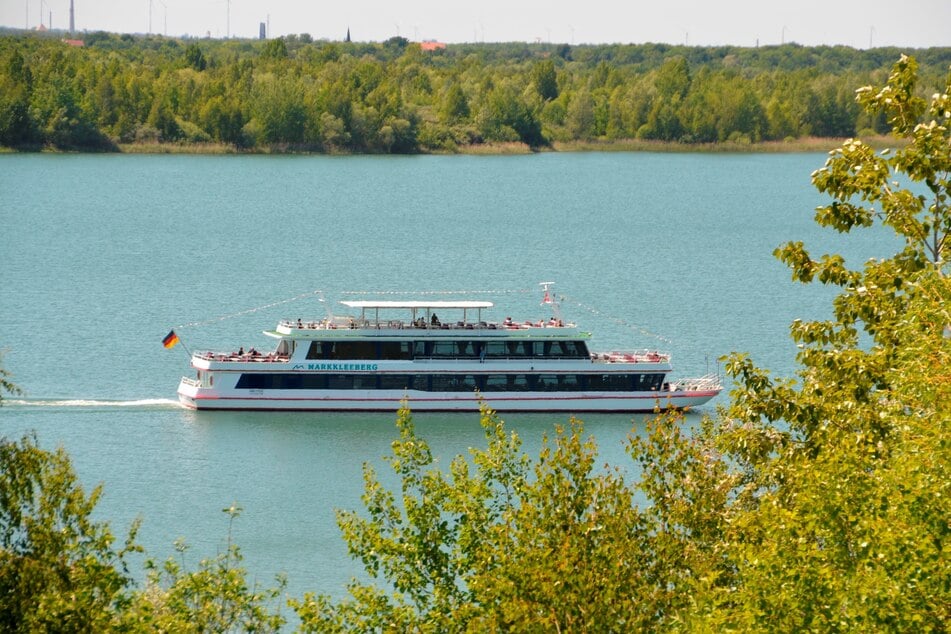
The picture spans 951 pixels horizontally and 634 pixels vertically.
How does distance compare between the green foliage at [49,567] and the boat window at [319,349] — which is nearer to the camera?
the green foliage at [49,567]

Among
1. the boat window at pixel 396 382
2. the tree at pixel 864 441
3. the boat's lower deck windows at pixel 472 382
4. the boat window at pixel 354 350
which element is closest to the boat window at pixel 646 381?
the boat's lower deck windows at pixel 472 382

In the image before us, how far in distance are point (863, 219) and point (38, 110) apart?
521 ft

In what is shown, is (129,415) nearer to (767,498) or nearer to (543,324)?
(543,324)

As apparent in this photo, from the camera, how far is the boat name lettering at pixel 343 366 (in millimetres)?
57688

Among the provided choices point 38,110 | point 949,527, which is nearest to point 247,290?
point 949,527

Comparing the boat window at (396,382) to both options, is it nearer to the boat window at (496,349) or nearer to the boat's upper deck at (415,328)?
the boat's upper deck at (415,328)

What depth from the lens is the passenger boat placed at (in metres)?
57.6

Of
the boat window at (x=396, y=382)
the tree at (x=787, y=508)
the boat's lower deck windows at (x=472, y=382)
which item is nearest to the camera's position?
the tree at (x=787, y=508)

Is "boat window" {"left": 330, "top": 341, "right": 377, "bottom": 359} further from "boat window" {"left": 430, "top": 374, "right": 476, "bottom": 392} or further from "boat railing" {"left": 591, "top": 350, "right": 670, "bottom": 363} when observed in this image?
"boat railing" {"left": 591, "top": 350, "right": 670, "bottom": 363}

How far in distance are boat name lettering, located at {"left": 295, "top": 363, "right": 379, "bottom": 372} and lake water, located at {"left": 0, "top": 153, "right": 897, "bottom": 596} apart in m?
1.67

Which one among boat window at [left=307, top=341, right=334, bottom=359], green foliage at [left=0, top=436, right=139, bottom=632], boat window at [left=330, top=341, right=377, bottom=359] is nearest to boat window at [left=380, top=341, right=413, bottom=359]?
A: boat window at [left=330, top=341, right=377, bottom=359]

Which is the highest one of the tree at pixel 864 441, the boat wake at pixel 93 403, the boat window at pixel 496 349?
the tree at pixel 864 441

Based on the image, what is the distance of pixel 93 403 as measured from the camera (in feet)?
187

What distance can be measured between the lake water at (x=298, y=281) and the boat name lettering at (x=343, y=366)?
1673 millimetres
